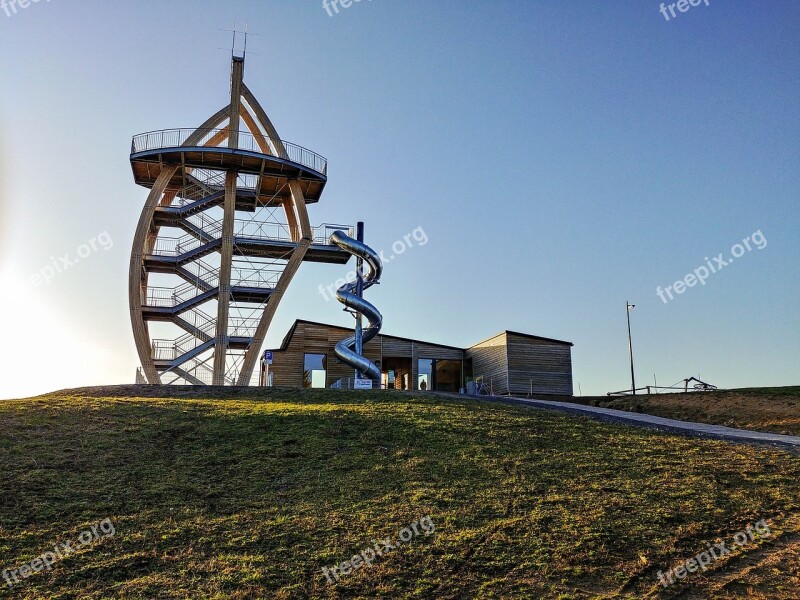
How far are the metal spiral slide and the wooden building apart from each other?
9.90 ft

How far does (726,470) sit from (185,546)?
11.3 meters

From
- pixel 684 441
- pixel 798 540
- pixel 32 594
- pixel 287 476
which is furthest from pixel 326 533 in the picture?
pixel 684 441

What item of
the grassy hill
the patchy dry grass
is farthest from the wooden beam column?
the patchy dry grass

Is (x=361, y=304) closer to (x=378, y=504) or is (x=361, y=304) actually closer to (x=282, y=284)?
(x=282, y=284)

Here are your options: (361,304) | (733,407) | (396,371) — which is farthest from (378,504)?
(396,371)

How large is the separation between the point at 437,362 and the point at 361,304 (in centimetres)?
1017

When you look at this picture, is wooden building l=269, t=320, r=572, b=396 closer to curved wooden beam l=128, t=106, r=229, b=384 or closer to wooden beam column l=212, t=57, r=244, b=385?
wooden beam column l=212, t=57, r=244, b=385

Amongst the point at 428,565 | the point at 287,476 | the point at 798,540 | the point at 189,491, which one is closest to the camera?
the point at 428,565

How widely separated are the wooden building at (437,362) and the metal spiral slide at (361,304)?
3.02 meters

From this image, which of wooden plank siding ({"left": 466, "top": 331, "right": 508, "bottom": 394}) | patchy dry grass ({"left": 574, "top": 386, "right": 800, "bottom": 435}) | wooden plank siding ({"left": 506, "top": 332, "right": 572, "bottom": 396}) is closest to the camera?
patchy dry grass ({"left": 574, "top": 386, "right": 800, "bottom": 435})

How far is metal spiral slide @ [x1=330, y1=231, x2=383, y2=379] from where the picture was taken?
33.2 m

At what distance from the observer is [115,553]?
→ 1124cm

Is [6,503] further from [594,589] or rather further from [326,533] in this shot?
[594,589]

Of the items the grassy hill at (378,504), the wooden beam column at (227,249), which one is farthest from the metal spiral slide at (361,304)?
the grassy hill at (378,504)
